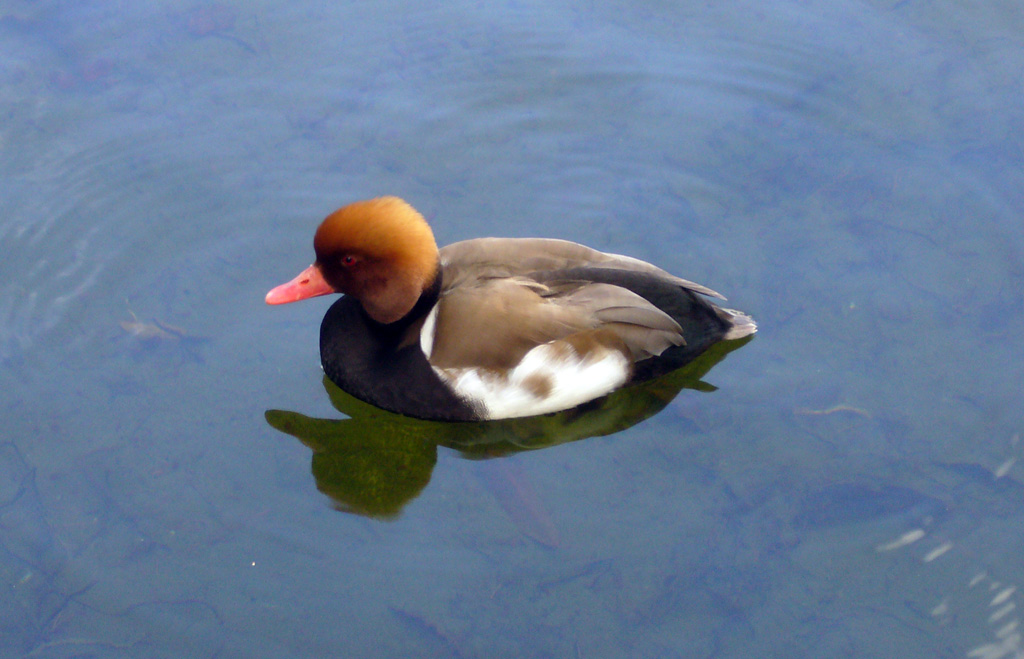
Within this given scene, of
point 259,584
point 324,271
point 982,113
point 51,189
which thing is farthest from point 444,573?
point 982,113

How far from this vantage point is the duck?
15.5ft

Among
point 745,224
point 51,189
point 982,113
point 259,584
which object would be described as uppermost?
point 982,113

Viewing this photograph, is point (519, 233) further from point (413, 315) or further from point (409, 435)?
point (409, 435)

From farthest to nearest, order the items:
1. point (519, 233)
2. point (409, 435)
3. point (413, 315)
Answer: point (519, 233) → point (409, 435) → point (413, 315)

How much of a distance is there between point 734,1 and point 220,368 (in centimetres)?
480

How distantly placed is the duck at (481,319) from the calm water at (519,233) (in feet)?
0.92

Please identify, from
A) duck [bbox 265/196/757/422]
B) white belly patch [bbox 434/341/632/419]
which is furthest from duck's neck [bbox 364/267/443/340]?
white belly patch [bbox 434/341/632/419]

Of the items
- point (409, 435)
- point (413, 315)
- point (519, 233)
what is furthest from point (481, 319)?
point (519, 233)

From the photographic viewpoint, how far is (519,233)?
5.95 m

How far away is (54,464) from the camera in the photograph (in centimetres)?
→ 482

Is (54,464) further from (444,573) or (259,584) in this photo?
(444,573)

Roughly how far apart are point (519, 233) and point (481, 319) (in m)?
1.33

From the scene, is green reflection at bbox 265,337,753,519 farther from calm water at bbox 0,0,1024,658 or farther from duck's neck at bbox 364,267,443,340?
duck's neck at bbox 364,267,443,340

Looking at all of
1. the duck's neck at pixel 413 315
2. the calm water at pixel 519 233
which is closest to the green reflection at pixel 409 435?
the calm water at pixel 519 233
